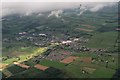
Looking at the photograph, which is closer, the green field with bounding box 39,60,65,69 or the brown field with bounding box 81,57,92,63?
the green field with bounding box 39,60,65,69

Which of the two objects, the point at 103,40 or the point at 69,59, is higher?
the point at 103,40

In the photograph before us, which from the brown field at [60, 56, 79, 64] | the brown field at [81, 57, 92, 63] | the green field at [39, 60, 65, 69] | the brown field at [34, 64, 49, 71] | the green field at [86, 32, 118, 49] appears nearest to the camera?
the brown field at [34, 64, 49, 71]

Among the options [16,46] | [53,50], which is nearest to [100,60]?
[53,50]

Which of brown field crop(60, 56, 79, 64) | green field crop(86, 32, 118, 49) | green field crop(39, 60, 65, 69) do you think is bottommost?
green field crop(39, 60, 65, 69)

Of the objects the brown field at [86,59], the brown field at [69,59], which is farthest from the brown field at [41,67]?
the brown field at [86,59]

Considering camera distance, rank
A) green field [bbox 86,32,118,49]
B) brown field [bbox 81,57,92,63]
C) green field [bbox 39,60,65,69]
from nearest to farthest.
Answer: green field [bbox 39,60,65,69] → brown field [bbox 81,57,92,63] → green field [bbox 86,32,118,49]

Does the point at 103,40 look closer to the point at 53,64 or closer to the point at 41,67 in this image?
the point at 53,64

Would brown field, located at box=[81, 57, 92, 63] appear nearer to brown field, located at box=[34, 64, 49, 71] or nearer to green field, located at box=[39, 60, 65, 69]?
green field, located at box=[39, 60, 65, 69]

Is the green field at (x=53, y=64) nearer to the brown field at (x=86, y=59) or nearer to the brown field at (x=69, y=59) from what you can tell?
the brown field at (x=69, y=59)

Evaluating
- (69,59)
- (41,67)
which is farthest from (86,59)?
(41,67)

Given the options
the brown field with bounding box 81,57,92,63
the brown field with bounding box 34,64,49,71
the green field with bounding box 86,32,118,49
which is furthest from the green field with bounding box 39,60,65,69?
the green field with bounding box 86,32,118,49

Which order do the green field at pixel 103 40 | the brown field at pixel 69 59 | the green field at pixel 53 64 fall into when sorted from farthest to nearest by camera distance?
the green field at pixel 103 40 → the brown field at pixel 69 59 → the green field at pixel 53 64
